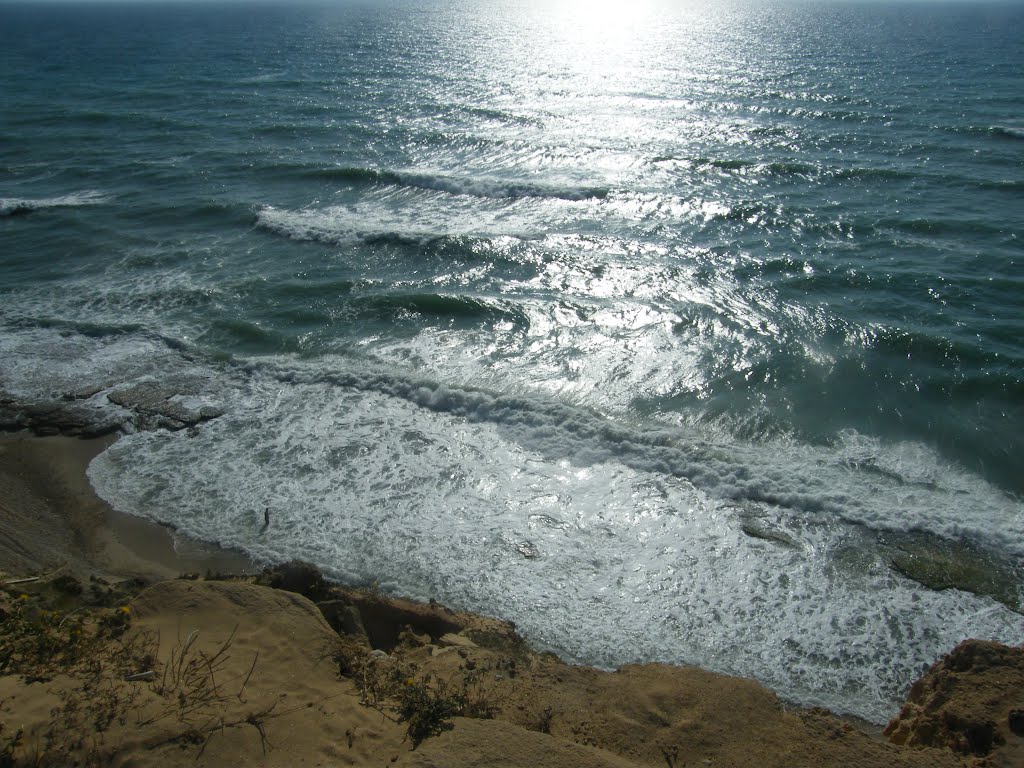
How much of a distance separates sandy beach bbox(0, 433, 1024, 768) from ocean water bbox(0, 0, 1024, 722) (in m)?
1.10

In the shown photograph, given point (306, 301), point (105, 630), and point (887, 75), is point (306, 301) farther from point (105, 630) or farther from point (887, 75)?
point (887, 75)

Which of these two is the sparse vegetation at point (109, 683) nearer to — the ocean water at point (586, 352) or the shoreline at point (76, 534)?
the shoreline at point (76, 534)

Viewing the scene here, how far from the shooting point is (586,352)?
1288 cm

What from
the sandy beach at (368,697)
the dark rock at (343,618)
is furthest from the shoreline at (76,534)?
the dark rock at (343,618)

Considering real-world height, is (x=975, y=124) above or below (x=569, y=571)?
above

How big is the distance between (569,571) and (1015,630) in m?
4.96

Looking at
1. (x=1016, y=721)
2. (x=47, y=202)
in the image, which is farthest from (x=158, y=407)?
(x=47, y=202)

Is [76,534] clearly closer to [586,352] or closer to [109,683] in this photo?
[109,683]

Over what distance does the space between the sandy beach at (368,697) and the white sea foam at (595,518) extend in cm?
82

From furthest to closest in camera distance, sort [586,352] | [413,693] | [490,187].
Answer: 1. [490,187]
2. [586,352]
3. [413,693]

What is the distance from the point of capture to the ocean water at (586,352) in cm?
832

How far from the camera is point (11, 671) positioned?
526 cm

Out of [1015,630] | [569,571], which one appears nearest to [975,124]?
[1015,630]

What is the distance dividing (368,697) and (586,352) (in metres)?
8.39
